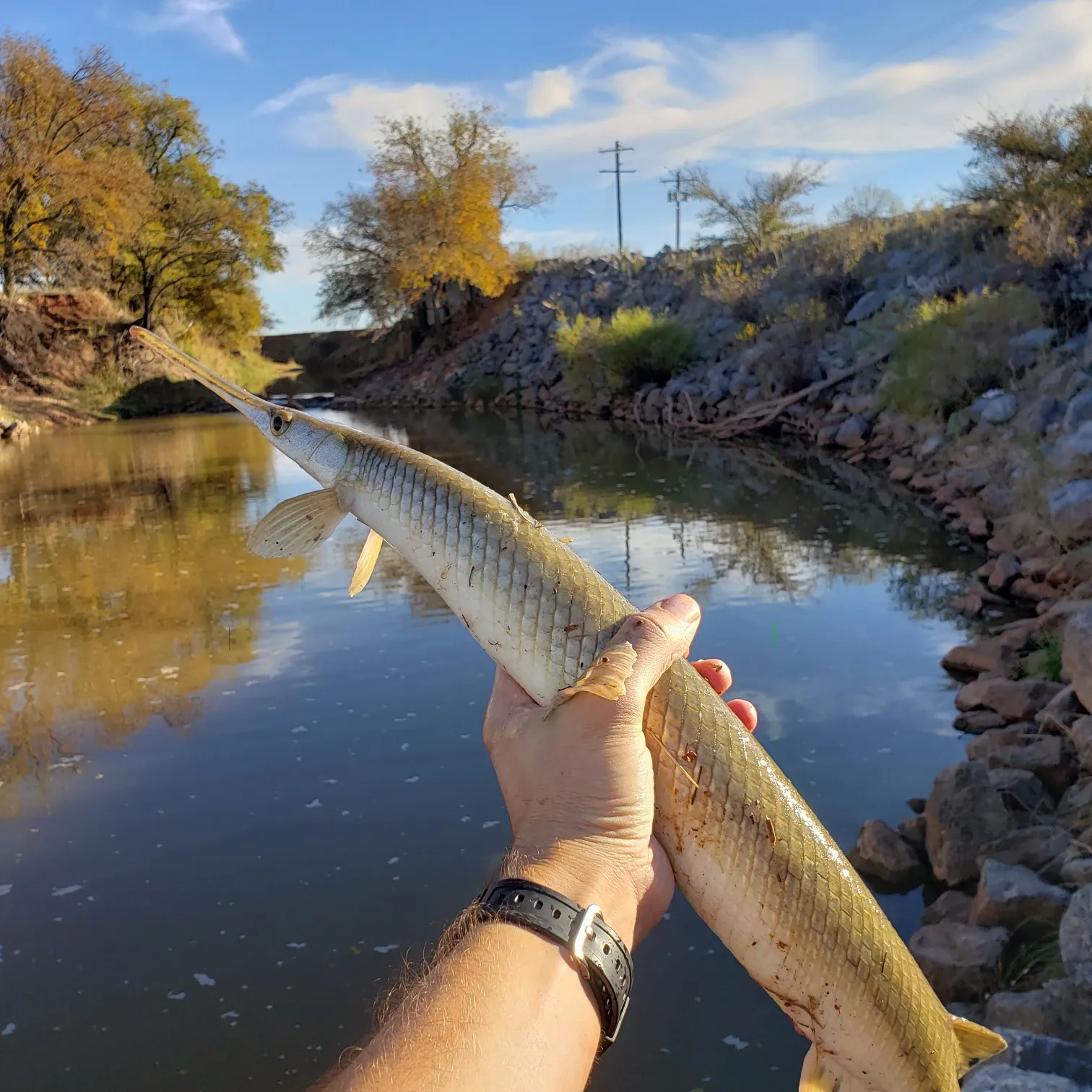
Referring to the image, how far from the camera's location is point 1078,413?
10.7 metres

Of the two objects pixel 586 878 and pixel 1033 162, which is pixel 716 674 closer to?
pixel 586 878

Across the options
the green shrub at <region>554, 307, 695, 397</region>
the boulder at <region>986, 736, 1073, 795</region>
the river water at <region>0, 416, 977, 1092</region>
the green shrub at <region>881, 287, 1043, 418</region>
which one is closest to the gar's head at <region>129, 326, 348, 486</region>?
the river water at <region>0, 416, 977, 1092</region>

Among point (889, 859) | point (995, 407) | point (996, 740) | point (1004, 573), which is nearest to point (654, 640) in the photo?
point (889, 859)

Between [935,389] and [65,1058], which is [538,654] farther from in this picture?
[935,389]

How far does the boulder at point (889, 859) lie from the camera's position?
4637 millimetres

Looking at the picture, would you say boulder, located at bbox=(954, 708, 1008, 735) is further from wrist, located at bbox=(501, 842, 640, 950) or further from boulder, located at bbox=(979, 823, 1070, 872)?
wrist, located at bbox=(501, 842, 640, 950)

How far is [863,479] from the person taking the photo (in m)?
16.0

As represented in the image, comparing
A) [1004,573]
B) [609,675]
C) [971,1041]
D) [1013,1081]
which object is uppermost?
[609,675]

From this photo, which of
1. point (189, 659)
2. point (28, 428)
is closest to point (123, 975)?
point (189, 659)

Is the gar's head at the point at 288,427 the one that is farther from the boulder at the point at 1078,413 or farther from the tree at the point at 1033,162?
the tree at the point at 1033,162

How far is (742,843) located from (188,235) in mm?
41923

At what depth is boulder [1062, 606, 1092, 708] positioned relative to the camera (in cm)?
532

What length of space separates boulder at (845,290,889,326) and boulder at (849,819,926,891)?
20.1 m

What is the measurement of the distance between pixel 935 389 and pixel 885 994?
1552 centimetres
